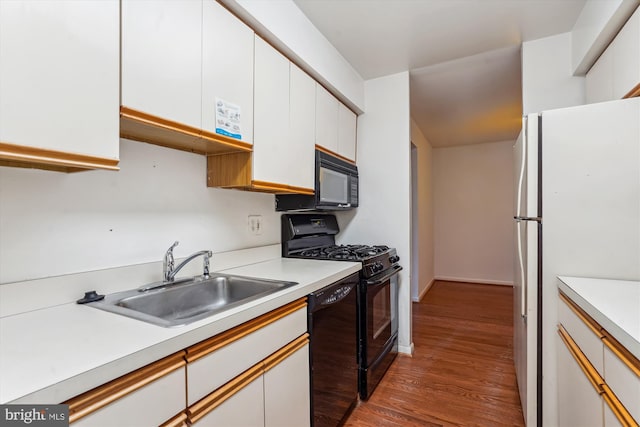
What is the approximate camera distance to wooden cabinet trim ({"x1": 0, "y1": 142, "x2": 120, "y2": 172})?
0.78m

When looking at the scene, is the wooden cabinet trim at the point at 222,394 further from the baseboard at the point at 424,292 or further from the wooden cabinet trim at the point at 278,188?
the baseboard at the point at 424,292

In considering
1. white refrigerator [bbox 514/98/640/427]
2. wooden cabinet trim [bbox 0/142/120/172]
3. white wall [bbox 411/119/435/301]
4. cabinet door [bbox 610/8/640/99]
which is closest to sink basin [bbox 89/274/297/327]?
wooden cabinet trim [bbox 0/142/120/172]

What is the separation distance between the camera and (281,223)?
2303 mm

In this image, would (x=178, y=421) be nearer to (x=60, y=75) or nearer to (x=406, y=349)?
(x=60, y=75)

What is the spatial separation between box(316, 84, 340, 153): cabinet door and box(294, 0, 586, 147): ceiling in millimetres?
373

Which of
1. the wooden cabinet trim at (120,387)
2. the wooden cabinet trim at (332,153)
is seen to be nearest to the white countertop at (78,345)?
the wooden cabinet trim at (120,387)

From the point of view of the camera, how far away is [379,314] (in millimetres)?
2186

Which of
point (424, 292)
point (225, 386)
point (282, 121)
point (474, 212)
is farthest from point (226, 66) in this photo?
point (474, 212)

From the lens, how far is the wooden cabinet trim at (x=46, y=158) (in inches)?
30.6

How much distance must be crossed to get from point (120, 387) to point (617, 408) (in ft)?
4.45

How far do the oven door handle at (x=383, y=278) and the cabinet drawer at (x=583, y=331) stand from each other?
0.96m

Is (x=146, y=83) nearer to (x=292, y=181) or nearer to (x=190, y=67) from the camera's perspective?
(x=190, y=67)

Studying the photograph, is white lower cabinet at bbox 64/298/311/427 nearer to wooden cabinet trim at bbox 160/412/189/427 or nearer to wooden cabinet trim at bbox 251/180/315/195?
wooden cabinet trim at bbox 160/412/189/427

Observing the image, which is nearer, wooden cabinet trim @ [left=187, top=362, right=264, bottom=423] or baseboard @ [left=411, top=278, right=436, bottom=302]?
wooden cabinet trim @ [left=187, top=362, right=264, bottom=423]
